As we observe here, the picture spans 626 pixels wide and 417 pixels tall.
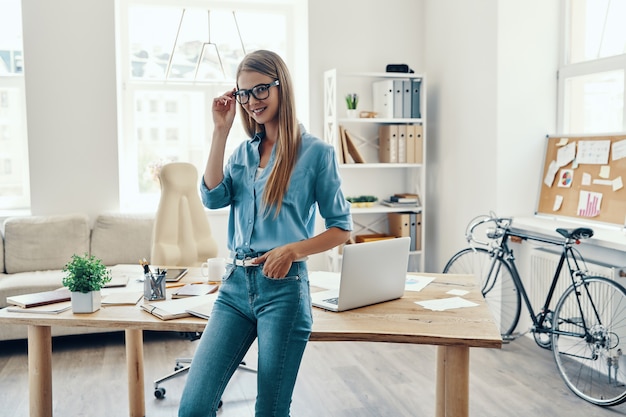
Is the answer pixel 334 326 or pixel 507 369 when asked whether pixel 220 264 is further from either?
pixel 507 369

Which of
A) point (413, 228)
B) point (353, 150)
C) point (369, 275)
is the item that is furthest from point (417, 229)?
point (369, 275)

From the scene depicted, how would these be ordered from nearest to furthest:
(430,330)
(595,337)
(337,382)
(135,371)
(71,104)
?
1. (430,330)
2. (135,371)
3. (595,337)
4. (337,382)
5. (71,104)

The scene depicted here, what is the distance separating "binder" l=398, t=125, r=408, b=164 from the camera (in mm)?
5000

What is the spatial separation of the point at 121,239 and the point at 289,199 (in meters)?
3.00

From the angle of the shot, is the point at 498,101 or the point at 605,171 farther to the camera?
the point at 498,101

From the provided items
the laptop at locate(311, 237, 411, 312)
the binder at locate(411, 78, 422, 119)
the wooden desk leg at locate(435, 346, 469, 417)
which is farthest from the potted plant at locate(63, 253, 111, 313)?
the binder at locate(411, 78, 422, 119)

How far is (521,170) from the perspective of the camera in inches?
173

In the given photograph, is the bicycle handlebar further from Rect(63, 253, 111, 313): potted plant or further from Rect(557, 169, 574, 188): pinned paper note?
Rect(63, 253, 111, 313): potted plant

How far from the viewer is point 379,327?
6.76 feet

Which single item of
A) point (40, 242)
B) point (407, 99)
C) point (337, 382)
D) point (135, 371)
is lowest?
point (337, 382)

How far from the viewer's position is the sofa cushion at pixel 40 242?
14.6 feet

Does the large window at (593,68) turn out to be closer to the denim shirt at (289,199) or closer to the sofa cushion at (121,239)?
the denim shirt at (289,199)

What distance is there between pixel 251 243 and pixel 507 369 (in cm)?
229

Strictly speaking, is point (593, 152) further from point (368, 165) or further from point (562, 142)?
point (368, 165)
